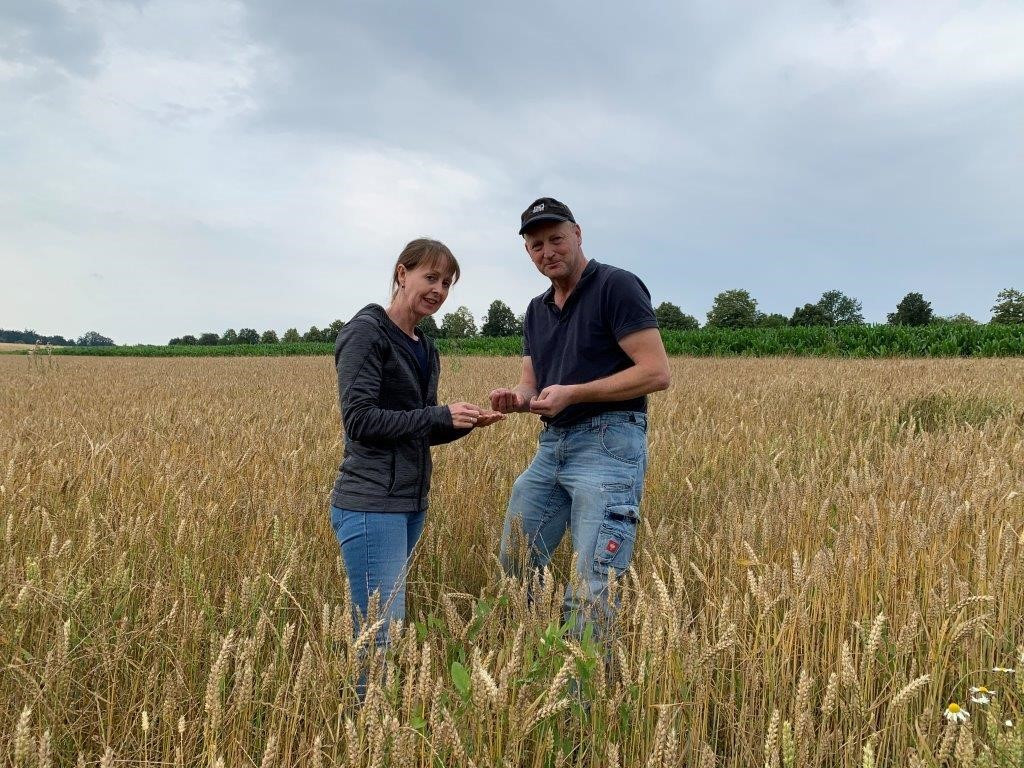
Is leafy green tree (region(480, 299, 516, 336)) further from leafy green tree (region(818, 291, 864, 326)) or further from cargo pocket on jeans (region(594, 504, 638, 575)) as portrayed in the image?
cargo pocket on jeans (region(594, 504, 638, 575))

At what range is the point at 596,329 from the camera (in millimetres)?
2836

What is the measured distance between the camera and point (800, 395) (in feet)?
28.9

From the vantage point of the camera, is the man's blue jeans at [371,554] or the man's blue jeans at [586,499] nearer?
the man's blue jeans at [371,554]

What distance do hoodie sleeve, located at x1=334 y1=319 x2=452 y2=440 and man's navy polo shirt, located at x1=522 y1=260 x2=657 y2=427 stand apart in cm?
71

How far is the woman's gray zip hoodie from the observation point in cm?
229

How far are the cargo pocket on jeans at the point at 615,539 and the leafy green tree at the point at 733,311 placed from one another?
97.4m

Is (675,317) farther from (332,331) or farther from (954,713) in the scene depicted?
(954,713)

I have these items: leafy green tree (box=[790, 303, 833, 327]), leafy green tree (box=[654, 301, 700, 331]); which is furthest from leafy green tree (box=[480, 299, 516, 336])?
leafy green tree (box=[790, 303, 833, 327])

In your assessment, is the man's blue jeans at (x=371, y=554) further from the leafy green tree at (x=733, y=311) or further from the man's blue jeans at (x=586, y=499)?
the leafy green tree at (x=733, y=311)

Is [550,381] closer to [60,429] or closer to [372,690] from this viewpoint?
[372,690]

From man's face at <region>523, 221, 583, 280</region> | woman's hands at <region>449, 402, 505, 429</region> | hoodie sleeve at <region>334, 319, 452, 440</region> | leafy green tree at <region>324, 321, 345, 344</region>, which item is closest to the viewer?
hoodie sleeve at <region>334, 319, 452, 440</region>

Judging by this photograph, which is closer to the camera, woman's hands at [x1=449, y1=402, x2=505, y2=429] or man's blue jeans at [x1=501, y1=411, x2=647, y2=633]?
woman's hands at [x1=449, y1=402, x2=505, y2=429]

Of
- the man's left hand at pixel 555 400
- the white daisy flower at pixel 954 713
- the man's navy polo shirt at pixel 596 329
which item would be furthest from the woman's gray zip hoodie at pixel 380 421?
the white daisy flower at pixel 954 713

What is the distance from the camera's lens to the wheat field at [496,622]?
1.62m
